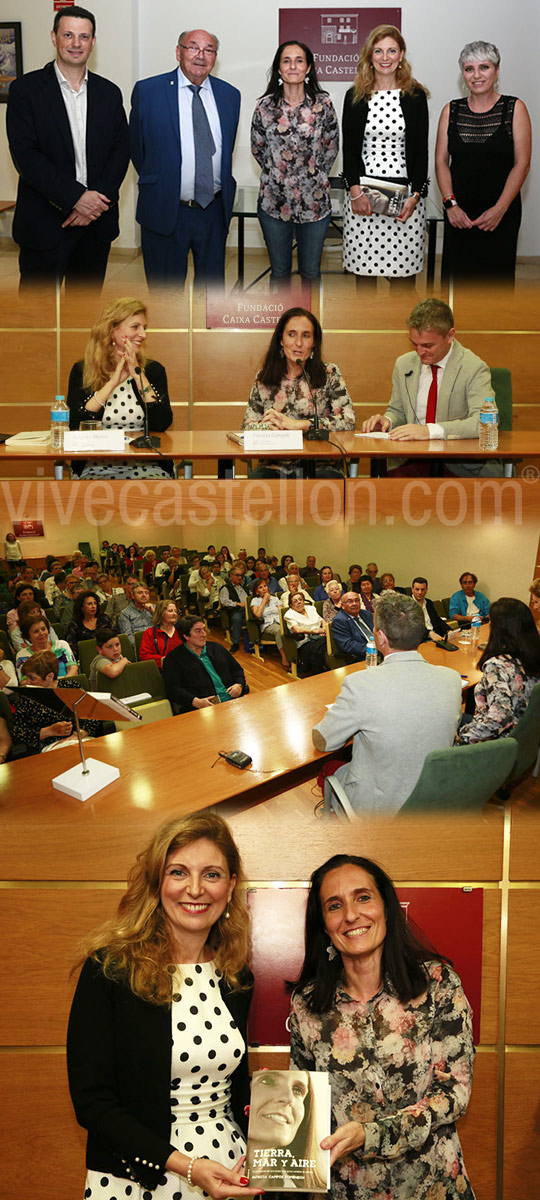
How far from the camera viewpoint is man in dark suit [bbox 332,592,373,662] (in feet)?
10.2

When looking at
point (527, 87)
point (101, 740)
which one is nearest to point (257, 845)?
point (101, 740)

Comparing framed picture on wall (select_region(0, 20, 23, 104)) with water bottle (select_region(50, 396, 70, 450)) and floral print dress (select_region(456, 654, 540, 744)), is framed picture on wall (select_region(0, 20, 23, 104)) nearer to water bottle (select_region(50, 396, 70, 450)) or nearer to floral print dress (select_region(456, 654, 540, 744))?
water bottle (select_region(50, 396, 70, 450))

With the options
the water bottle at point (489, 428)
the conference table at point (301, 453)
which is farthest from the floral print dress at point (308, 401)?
the water bottle at point (489, 428)

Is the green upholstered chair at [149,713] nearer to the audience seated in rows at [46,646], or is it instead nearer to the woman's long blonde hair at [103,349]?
the audience seated in rows at [46,646]

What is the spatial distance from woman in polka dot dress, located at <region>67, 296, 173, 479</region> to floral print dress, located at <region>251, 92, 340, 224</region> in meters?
1.15

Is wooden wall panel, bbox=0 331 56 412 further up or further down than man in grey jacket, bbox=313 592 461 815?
further up

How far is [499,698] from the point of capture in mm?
3006

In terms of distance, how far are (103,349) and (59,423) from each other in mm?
348

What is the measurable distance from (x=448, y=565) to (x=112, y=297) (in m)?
2.09

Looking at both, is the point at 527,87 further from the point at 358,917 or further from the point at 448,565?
the point at 358,917

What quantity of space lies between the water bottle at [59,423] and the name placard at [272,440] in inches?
23.5

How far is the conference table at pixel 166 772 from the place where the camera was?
2832 mm

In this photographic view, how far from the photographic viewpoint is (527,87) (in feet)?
19.9

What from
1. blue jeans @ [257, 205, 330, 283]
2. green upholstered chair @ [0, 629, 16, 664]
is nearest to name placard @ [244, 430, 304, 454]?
green upholstered chair @ [0, 629, 16, 664]
